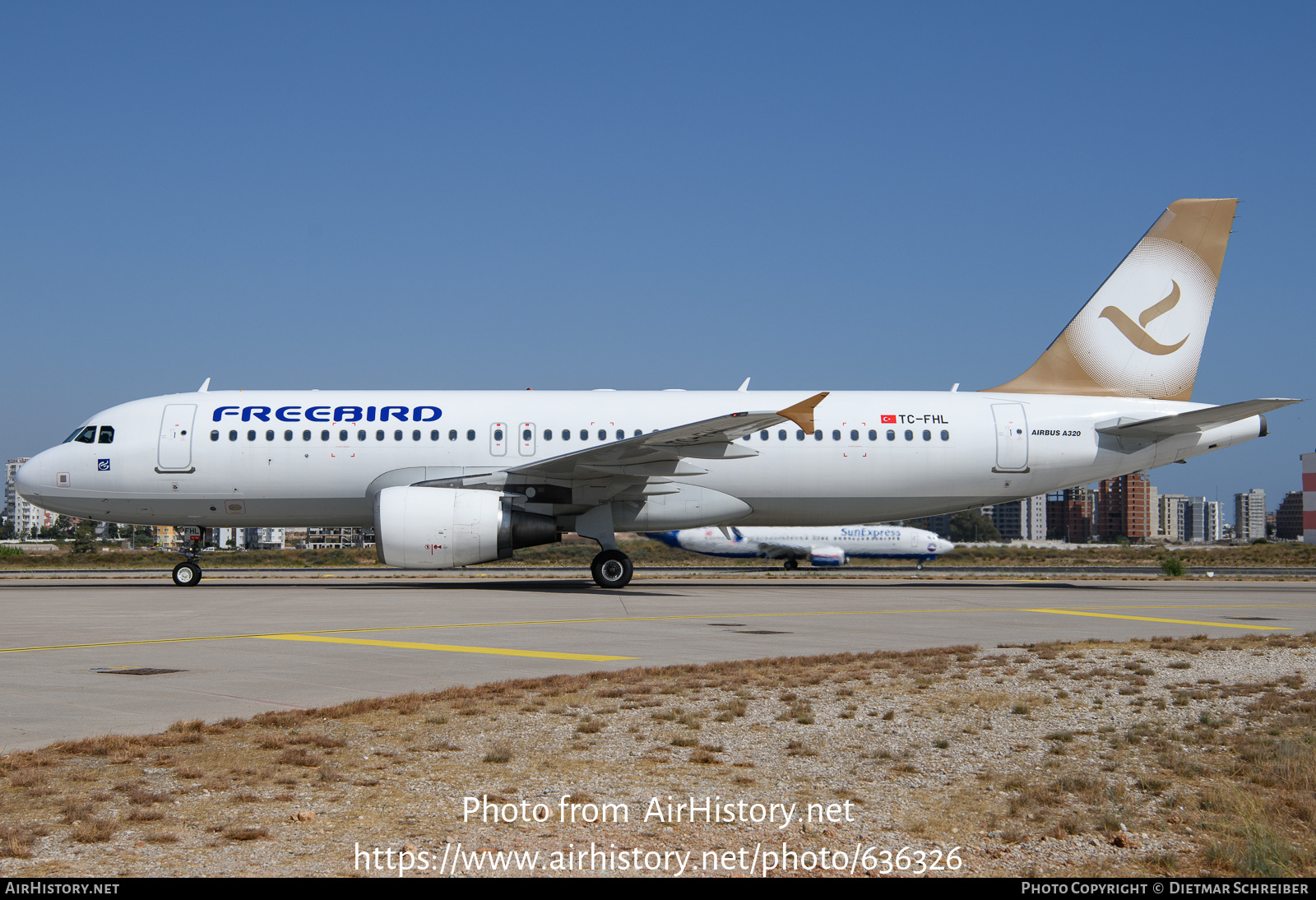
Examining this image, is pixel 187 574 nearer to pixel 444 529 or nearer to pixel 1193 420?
Answer: pixel 444 529

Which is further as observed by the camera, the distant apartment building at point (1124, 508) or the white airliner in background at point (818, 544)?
the distant apartment building at point (1124, 508)

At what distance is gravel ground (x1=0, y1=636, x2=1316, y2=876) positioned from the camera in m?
4.31

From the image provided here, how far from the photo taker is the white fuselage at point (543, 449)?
22.0 m

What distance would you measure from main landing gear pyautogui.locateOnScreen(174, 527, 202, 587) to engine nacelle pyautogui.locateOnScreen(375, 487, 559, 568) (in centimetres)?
564

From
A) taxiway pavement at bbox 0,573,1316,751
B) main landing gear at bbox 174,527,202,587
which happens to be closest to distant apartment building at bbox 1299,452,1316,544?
taxiway pavement at bbox 0,573,1316,751

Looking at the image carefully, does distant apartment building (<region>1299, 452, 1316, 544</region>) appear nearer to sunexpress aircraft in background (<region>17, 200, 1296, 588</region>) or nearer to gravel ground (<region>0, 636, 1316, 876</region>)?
sunexpress aircraft in background (<region>17, 200, 1296, 588</region>)

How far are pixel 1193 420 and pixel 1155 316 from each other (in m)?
3.22

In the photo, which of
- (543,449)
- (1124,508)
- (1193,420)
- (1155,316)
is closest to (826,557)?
(1155,316)

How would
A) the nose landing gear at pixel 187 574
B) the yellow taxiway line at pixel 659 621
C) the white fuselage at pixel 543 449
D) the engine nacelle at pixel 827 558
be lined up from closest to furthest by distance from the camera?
the yellow taxiway line at pixel 659 621 < the white fuselage at pixel 543 449 < the nose landing gear at pixel 187 574 < the engine nacelle at pixel 827 558

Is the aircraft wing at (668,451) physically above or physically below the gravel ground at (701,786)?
above

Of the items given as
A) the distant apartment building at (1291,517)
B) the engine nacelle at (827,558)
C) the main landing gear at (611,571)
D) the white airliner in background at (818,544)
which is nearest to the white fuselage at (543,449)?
the main landing gear at (611,571)

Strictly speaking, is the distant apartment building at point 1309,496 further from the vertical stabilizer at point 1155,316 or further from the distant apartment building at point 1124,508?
the distant apartment building at point 1124,508

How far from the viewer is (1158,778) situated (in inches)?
222

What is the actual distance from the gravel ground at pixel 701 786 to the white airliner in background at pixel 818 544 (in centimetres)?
4334
